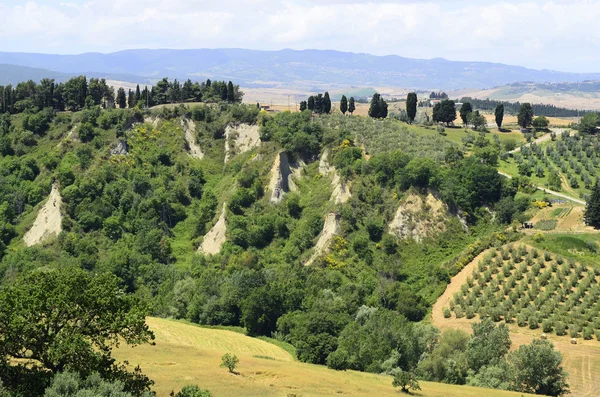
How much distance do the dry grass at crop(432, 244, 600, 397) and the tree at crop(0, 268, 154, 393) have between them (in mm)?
32811

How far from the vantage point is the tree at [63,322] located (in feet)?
96.4

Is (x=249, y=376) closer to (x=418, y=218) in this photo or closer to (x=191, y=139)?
(x=418, y=218)

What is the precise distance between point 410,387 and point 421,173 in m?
41.6

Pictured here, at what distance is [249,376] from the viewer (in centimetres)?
4141

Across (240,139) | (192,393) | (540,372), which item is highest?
(240,139)

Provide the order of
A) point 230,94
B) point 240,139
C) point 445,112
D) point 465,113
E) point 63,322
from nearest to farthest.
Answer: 1. point 63,322
2. point 240,139
3. point 445,112
4. point 230,94
5. point 465,113

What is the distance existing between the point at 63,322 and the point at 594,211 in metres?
61.0

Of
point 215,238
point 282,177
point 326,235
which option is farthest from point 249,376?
point 282,177

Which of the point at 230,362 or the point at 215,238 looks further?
the point at 215,238

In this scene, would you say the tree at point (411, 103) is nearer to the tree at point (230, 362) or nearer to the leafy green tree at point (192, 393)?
the tree at point (230, 362)

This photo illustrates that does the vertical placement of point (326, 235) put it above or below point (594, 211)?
below

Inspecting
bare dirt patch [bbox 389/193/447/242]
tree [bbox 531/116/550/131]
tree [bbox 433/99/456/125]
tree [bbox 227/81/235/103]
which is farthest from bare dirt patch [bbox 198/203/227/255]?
tree [bbox 531/116/550/131]

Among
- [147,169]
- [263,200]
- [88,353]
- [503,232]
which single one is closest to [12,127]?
[147,169]

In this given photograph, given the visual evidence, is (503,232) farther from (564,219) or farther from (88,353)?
(88,353)
